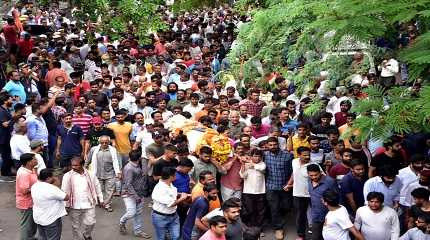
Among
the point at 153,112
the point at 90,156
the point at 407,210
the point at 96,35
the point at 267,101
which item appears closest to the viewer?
the point at 407,210

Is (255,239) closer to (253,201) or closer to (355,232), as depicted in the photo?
(355,232)

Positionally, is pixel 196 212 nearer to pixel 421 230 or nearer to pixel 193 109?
pixel 421 230

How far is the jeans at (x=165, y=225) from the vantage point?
8930 mm

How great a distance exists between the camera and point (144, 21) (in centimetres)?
1797

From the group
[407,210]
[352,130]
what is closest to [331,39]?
[352,130]

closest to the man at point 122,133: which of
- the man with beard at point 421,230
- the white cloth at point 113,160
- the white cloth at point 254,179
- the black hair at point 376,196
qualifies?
the white cloth at point 113,160

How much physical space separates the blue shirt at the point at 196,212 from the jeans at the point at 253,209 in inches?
84.2

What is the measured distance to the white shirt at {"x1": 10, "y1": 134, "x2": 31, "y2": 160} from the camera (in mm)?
10938

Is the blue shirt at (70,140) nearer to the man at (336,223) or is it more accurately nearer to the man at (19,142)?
the man at (19,142)

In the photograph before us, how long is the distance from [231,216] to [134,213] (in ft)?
8.69

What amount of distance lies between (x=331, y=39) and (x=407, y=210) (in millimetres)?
3760

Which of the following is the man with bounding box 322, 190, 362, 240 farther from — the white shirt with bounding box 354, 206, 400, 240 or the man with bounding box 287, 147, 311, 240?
the man with bounding box 287, 147, 311, 240

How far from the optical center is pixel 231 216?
779 centimetres

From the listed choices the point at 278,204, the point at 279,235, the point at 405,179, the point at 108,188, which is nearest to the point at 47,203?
the point at 108,188
